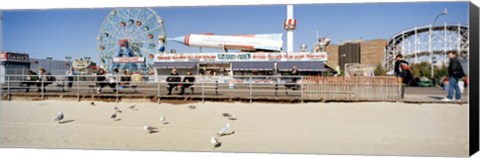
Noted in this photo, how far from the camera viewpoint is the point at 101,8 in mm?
4816

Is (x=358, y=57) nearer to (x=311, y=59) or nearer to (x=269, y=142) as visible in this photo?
(x=311, y=59)

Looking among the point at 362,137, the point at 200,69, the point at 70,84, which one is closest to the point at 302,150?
the point at 362,137

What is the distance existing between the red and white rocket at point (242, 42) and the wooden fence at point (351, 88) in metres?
3.50

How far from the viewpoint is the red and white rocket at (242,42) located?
444 inches

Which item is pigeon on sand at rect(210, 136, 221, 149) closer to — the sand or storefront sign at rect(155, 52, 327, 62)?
the sand

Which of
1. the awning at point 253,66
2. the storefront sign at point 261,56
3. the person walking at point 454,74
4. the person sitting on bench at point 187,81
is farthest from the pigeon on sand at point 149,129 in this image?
the storefront sign at point 261,56

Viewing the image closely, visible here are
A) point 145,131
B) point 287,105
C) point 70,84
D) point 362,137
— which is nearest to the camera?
point 362,137

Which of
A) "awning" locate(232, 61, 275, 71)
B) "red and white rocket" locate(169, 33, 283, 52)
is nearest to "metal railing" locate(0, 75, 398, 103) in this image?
"awning" locate(232, 61, 275, 71)

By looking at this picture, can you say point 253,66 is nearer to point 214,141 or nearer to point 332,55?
point 332,55

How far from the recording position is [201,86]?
8.15m

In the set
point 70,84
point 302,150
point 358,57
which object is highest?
point 358,57

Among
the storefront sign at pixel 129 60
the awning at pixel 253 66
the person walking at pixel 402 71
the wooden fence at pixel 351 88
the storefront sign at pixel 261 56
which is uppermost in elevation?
the storefront sign at pixel 261 56

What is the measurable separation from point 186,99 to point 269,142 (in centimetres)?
399

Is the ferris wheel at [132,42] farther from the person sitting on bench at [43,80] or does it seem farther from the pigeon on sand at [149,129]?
the pigeon on sand at [149,129]
